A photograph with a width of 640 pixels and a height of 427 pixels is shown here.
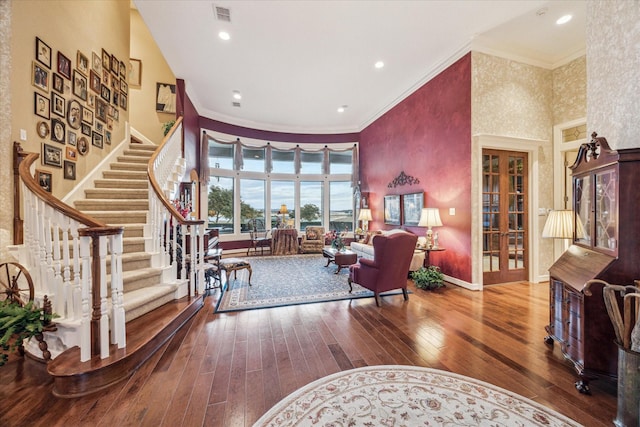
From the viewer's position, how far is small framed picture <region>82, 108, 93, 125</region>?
143 inches

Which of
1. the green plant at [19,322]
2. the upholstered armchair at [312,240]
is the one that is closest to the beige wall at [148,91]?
the upholstered armchair at [312,240]

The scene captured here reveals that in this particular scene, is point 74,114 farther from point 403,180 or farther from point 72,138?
point 403,180

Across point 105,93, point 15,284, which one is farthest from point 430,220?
point 105,93

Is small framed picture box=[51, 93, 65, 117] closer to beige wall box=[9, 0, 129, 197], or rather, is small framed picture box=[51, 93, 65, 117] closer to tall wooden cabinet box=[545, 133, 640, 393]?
beige wall box=[9, 0, 129, 197]

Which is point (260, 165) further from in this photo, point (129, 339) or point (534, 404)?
point (534, 404)

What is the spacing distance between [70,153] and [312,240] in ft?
17.9

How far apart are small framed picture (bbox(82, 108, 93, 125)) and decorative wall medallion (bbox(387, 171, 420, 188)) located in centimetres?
580

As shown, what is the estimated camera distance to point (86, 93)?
368 centimetres

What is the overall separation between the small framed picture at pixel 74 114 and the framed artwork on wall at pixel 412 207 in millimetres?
5773

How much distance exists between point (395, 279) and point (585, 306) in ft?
6.18

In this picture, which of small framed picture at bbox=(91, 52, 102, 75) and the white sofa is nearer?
small framed picture at bbox=(91, 52, 102, 75)

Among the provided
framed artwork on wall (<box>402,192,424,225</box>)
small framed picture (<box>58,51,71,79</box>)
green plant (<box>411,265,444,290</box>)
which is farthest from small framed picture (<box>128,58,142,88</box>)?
green plant (<box>411,265,444,290</box>)

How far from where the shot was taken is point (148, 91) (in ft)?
19.6

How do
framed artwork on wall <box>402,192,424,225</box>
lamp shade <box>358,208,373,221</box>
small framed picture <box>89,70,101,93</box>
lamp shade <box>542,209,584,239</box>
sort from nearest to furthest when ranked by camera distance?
lamp shade <box>542,209,584,239</box>, small framed picture <box>89,70,101,93</box>, framed artwork on wall <box>402,192,424,225</box>, lamp shade <box>358,208,373,221</box>
